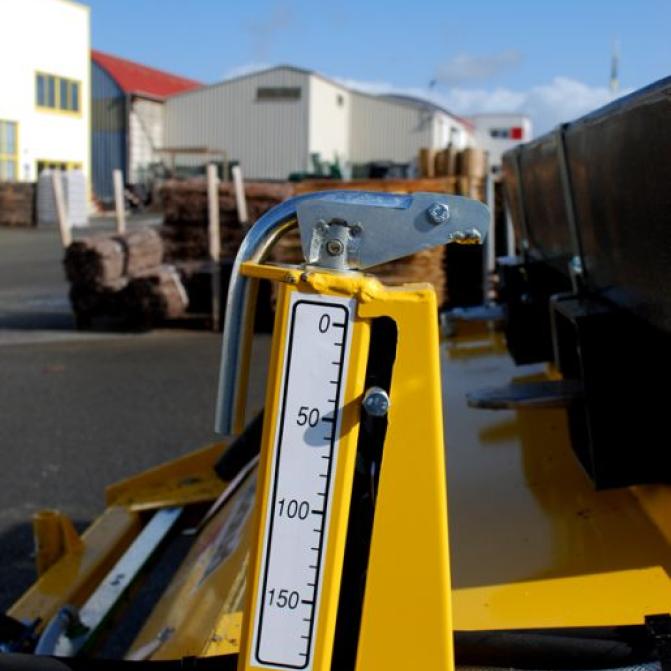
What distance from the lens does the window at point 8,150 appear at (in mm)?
34312

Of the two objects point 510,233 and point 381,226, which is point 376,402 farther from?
point 510,233

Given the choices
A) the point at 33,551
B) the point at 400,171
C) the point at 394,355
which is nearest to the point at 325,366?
the point at 394,355

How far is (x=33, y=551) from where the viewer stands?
4.93 metres

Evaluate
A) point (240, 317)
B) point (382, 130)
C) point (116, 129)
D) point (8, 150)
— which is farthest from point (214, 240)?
point (382, 130)

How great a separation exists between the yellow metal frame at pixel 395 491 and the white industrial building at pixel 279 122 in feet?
142

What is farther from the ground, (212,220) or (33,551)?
(212,220)

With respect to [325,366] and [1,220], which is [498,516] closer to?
[325,366]

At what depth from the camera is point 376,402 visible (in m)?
1.24

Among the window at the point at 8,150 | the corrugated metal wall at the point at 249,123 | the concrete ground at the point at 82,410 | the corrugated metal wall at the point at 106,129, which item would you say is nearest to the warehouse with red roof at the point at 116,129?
the corrugated metal wall at the point at 106,129

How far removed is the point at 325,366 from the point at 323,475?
138 mm

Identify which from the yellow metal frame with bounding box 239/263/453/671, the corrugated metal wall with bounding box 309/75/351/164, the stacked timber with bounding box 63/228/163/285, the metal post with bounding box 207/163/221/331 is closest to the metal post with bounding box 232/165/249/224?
the metal post with bounding box 207/163/221/331

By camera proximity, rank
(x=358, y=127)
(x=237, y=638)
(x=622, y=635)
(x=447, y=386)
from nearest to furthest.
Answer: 1. (x=622, y=635)
2. (x=237, y=638)
3. (x=447, y=386)
4. (x=358, y=127)

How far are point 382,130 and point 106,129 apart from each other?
13261 mm

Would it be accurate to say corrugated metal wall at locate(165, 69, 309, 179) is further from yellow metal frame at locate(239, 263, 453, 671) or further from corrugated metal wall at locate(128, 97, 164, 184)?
yellow metal frame at locate(239, 263, 453, 671)
